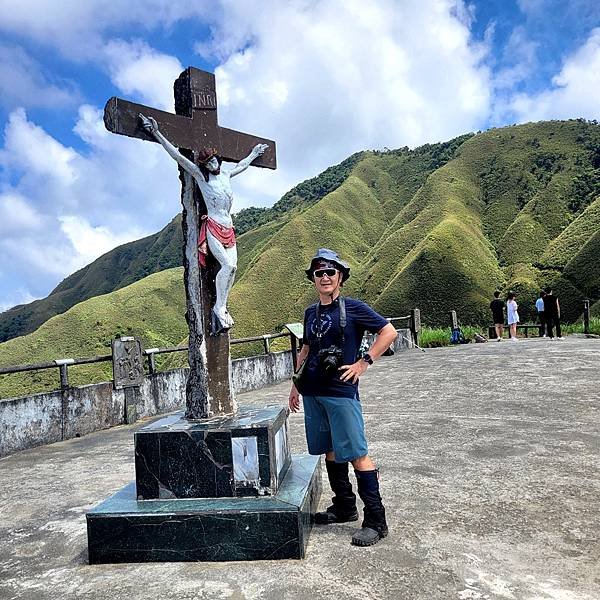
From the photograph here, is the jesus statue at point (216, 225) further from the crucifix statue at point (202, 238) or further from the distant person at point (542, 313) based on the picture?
the distant person at point (542, 313)

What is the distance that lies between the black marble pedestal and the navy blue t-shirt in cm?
40

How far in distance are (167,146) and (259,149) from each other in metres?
0.92

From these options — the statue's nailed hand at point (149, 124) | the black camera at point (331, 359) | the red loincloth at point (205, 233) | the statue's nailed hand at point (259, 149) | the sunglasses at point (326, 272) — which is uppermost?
the statue's nailed hand at point (259, 149)

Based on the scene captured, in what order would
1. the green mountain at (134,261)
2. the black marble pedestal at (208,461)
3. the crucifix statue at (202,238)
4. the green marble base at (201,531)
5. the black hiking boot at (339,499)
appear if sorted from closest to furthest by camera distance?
the green marble base at (201,531) → the black marble pedestal at (208,461) → the black hiking boot at (339,499) → the crucifix statue at (202,238) → the green mountain at (134,261)

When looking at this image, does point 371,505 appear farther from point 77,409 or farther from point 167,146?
point 77,409

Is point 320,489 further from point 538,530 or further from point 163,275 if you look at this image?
point 163,275

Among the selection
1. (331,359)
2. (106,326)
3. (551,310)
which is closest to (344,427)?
(331,359)

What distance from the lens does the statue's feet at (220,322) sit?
149 inches

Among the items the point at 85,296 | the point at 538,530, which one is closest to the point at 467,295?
the point at 538,530

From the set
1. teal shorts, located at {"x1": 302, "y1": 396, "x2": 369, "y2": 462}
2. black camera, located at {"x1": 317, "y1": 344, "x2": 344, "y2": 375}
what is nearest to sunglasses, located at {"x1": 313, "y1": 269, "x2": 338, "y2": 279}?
black camera, located at {"x1": 317, "y1": 344, "x2": 344, "y2": 375}

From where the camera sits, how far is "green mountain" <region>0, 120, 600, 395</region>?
4912 centimetres

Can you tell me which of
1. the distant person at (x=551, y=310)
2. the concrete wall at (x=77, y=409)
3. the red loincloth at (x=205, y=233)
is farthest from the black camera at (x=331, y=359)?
the distant person at (x=551, y=310)

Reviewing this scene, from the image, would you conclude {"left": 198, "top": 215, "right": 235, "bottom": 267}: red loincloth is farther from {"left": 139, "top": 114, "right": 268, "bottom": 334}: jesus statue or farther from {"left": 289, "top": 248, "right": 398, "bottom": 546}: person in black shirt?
{"left": 289, "top": 248, "right": 398, "bottom": 546}: person in black shirt

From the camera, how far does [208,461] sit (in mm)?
3221
